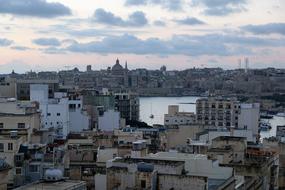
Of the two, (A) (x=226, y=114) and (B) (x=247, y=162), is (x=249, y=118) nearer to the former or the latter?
(A) (x=226, y=114)

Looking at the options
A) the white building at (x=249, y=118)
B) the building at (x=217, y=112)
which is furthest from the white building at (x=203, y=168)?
the building at (x=217, y=112)

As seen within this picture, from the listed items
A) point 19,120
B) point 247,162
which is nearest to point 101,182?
point 247,162

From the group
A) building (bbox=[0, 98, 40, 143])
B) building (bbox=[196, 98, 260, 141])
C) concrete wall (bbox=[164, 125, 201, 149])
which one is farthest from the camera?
building (bbox=[196, 98, 260, 141])

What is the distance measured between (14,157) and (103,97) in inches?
1149

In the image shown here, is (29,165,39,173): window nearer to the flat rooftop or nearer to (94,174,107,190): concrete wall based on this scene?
(94,174,107,190): concrete wall

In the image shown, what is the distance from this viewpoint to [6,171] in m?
15.4

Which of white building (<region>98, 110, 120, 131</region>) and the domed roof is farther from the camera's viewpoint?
the domed roof

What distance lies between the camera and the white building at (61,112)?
33906mm

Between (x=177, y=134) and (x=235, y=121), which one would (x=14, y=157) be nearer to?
(x=177, y=134)

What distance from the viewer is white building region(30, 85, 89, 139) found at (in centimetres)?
3391

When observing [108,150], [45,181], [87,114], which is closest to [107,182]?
[45,181]

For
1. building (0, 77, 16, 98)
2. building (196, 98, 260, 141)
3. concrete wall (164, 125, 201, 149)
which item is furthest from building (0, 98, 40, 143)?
building (196, 98, 260, 141)

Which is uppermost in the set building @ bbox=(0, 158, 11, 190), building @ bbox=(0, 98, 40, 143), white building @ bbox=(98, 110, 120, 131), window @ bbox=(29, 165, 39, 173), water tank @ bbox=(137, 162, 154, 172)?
building @ bbox=(0, 98, 40, 143)

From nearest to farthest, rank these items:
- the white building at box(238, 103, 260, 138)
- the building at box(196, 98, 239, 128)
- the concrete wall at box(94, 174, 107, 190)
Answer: the concrete wall at box(94, 174, 107, 190) < the white building at box(238, 103, 260, 138) < the building at box(196, 98, 239, 128)
